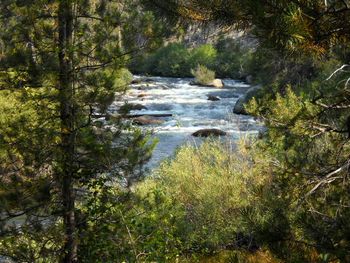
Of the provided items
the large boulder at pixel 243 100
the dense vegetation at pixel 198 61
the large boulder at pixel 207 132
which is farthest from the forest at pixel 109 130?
the dense vegetation at pixel 198 61

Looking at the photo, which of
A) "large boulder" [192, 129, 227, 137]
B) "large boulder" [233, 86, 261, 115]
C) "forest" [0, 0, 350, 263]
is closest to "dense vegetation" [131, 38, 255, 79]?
"large boulder" [233, 86, 261, 115]

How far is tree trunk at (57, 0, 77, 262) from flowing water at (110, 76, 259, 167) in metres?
6.66

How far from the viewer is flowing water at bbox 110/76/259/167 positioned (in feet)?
51.1

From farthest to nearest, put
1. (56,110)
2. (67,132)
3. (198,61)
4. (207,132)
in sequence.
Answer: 1. (198,61)
2. (207,132)
3. (56,110)
4. (67,132)

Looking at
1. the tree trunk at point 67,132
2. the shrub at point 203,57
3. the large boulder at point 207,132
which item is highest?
the tree trunk at point 67,132

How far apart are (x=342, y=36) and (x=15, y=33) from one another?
2653mm

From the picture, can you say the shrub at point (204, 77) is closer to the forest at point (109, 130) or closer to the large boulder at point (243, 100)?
the large boulder at point (243, 100)

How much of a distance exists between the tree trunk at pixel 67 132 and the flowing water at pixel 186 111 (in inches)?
262

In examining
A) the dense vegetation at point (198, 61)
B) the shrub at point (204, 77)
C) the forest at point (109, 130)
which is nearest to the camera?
the forest at point (109, 130)

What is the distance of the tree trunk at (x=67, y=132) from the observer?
4.19m

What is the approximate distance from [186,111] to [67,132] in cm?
1729

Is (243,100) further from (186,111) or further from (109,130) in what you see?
(109,130)

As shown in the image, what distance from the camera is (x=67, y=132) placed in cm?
419

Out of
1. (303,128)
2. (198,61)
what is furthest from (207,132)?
(198,61)
